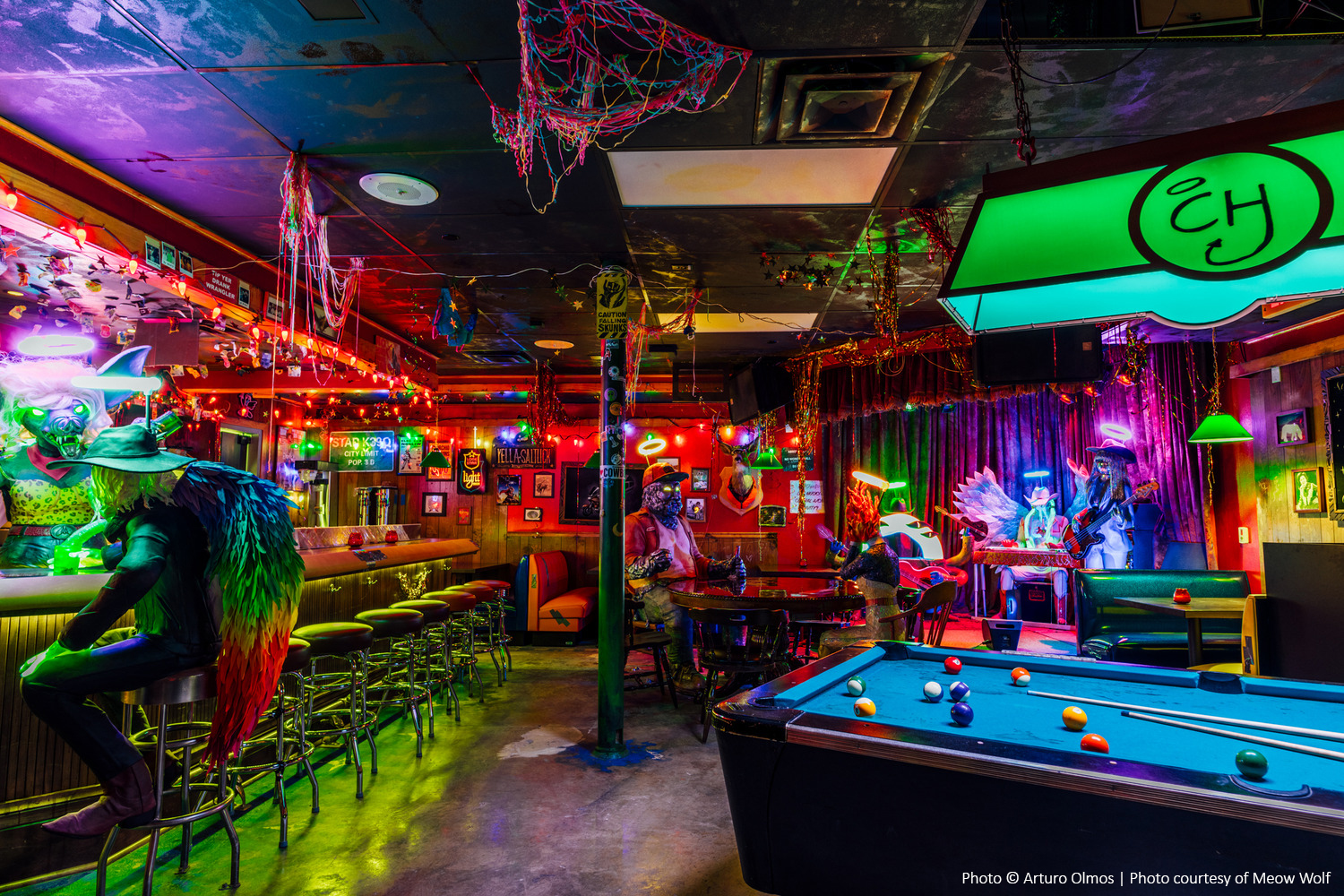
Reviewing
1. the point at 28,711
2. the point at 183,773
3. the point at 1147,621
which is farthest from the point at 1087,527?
the point at 28,711

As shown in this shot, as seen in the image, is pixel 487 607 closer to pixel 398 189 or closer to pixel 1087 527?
pixel 398 189

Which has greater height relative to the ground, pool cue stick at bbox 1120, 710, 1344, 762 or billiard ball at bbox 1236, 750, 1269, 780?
billiard ball at bbox 1236, 750, 1269, 780

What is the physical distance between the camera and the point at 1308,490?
19.1 ft

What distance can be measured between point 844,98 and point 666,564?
12.8 feet

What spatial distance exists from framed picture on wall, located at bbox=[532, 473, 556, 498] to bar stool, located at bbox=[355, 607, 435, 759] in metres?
3.89

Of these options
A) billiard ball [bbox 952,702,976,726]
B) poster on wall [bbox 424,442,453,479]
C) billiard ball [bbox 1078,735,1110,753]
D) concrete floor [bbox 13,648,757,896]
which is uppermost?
poster on wall [bbox 424,442,453,479]

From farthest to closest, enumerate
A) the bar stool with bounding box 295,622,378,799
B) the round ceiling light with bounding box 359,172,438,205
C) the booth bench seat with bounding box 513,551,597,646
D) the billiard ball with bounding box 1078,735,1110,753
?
the booth bench seat with bounding box 513,551,597,646 → the round ceiling light with bounding box 359,172,438,205 → the bar stool with bounding box 295,622,378,799 → the billiard ball with bounding box 1078,735,1110,753

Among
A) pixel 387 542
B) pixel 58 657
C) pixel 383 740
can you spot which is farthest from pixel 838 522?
pixel 58 657

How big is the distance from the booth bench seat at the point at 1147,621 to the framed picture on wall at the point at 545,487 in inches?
258

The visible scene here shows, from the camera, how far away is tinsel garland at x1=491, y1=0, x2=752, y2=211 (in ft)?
7.79

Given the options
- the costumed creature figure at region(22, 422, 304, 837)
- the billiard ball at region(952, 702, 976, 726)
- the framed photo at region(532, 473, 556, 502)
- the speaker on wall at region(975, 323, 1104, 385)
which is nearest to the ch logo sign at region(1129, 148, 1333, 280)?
the billiard ball at region(952, 702, 976, 726)

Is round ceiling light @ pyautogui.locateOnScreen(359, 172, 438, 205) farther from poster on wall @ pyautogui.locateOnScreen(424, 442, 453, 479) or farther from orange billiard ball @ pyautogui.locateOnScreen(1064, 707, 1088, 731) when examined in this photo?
poster on wall @ pyautogui.locateOnScreen(424, 442, 453, 479)

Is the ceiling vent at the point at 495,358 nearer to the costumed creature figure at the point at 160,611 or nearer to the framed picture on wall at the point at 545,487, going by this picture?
the framed picture on wall at the point at 545,487

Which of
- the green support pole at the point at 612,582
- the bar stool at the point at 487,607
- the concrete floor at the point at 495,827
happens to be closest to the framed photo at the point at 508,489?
the bar stool at the point at 487,607
